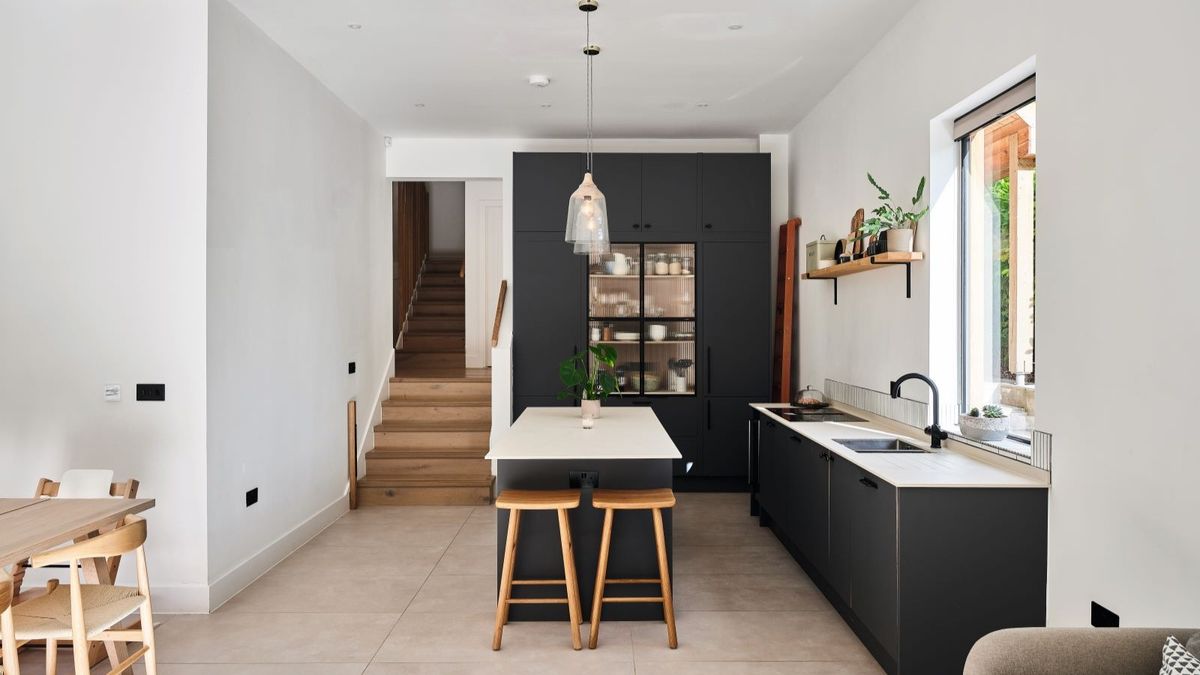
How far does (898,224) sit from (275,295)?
11.5 feet

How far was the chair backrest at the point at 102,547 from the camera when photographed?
7.68 ft

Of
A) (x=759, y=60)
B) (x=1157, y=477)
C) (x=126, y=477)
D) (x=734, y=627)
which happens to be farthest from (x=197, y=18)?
(x=1157, y=477)

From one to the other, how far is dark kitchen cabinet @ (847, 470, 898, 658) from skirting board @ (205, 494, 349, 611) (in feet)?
9.98

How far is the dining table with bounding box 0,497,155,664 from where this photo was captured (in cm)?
227

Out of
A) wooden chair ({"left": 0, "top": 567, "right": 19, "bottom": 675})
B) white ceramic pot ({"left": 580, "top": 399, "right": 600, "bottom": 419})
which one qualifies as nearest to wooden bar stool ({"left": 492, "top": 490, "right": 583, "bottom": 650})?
white ceramic pot ({"left": 580, "top": 399, "right": 600, "bottom": 419})

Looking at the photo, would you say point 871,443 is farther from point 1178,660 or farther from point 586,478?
point 1178,660

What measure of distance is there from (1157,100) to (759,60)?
2739 mm

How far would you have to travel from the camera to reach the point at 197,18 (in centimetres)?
359

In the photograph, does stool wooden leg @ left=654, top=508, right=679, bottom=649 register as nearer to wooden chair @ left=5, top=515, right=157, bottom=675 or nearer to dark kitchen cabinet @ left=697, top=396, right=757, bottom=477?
wooden chair @ left=5, top=515, right=157, bottom=675

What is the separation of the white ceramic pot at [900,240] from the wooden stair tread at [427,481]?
3.60m

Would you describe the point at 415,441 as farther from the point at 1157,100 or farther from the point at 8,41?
the point at 1157,100

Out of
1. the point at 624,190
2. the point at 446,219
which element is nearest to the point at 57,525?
the point at 624,190

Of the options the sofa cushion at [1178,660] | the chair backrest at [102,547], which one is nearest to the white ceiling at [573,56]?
the chair backrest at [102,547]

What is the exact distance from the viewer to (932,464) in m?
3.05
